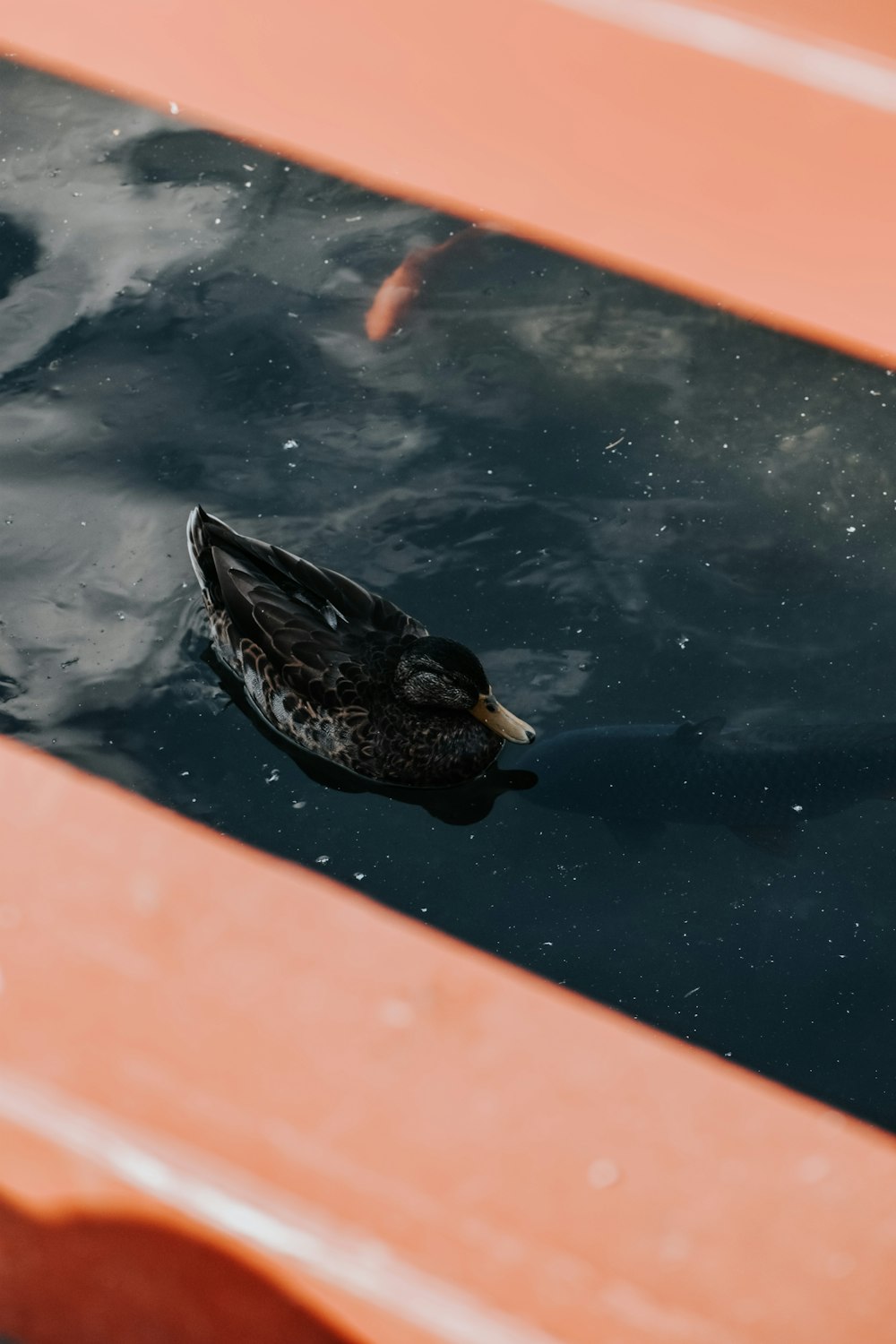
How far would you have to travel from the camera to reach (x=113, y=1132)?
2592 mm

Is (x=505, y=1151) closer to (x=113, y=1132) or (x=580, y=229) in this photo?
(x=113, y=1132)

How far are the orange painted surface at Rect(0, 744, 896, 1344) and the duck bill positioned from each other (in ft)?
3.51

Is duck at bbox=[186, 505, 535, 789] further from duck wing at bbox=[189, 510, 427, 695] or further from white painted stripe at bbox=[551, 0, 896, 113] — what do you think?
white painted stripe at bbox=[551, 0, 896, 113]

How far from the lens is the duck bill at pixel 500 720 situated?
3.98 metres

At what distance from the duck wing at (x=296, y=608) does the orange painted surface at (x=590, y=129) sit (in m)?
1.99

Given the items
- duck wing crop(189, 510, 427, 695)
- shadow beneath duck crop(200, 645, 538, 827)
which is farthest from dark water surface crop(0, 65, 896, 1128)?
duck wing crop(189, 510, 427, 695)

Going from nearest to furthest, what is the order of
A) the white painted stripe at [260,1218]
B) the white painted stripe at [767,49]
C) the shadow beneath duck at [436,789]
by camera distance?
the white painted stripe at [260,1218], the shadow beneath duck at [436,789], the white painted stripe at [767,49]

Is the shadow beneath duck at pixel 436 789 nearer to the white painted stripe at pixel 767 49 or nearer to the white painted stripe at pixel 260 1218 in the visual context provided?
the white painted stripe at pixel 260 1218

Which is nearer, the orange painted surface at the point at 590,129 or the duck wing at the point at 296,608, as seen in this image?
the duck wing at the point at 296,608

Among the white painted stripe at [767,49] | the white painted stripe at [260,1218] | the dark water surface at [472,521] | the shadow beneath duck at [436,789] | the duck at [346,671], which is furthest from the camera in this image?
the white painted stripe at [767,49]

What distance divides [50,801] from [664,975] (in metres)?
1.69

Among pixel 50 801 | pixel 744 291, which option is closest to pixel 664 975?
pixel 50 801

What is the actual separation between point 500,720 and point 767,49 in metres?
3.00

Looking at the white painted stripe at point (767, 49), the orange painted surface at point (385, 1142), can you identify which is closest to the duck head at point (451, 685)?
the orange painted surface at point (385, 1142)
